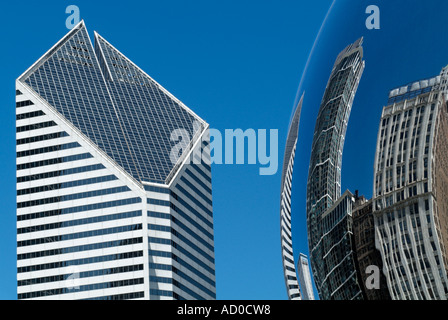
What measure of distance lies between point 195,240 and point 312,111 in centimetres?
13785

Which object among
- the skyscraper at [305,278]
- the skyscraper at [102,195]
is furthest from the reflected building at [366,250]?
the skyscraper at [102,195]

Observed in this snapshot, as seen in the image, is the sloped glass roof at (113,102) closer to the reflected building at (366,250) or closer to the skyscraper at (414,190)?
the reflected building at (366,250)

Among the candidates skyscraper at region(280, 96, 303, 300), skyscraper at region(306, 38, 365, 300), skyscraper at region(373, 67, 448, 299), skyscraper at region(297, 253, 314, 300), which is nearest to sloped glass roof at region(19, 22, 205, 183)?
skyscraper at region(280, 96, 303, 300)

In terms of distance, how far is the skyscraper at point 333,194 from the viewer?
609cm

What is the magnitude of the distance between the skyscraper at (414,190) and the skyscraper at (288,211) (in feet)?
5.46

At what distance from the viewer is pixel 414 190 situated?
563 cm

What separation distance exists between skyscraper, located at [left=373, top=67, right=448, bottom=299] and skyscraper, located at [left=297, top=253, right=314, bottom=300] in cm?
110

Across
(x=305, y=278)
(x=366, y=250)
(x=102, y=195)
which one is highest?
(x=102, y=195)

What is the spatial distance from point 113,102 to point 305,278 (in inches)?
5988

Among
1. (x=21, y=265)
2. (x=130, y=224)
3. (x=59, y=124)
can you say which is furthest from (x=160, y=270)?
(x=59, y=124)

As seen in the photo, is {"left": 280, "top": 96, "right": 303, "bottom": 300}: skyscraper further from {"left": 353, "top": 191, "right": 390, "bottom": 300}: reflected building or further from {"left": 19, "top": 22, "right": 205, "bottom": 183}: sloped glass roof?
{"left": 19, "top": 22, "right": 205, "bottom": 183}: sloped glass roof

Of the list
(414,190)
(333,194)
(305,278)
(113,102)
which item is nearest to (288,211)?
(305,278)

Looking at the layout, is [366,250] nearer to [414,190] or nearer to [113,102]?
[414,190]

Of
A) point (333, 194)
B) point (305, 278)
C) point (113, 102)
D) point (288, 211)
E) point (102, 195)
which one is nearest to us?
point (333, 194)
